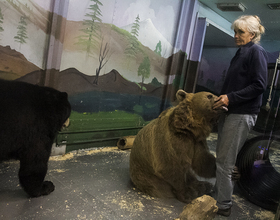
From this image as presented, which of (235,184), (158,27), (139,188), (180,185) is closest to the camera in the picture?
(235,184)

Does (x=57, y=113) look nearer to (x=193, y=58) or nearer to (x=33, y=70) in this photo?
(x=33, y=70)

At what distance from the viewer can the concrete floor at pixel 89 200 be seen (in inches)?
86.8

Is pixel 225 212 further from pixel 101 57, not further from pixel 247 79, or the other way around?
pixel 101 57

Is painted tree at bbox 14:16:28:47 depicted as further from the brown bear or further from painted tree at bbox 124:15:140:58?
the brown bear

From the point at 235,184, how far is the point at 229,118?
0.75 m

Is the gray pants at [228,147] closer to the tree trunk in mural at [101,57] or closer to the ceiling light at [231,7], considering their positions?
the ceiling light at [231,7]

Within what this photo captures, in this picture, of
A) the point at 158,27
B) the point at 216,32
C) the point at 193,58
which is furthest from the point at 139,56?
the point at 216,32

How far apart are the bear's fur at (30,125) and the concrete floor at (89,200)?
8.3 inches

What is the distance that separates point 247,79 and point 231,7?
0.79m

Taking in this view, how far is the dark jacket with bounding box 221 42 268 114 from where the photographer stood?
203cm

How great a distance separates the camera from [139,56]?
4.63 metres

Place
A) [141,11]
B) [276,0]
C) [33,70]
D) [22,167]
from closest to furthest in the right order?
1. [276,0]
2. [22,167]
3. [33,70]
4. [141,11]

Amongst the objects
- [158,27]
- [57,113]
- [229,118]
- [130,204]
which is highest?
[158,27]

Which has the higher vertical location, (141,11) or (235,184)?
(141,11)
